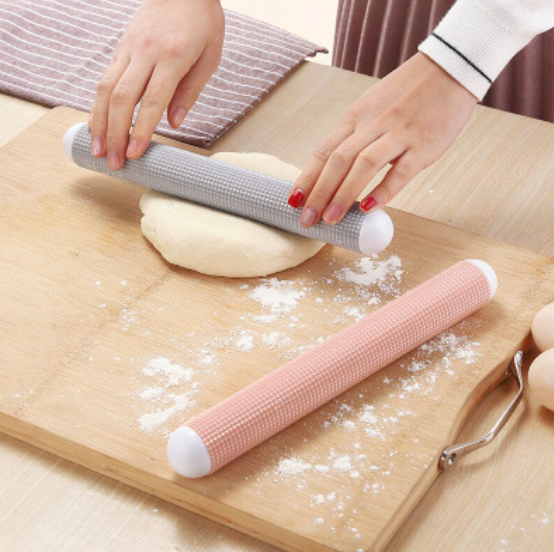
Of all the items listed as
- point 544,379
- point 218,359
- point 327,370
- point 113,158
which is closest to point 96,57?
point 113,158

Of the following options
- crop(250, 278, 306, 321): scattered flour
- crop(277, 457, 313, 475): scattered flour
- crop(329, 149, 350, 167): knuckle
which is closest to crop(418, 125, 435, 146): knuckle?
crop(329, 149, 350, 167): knuckle

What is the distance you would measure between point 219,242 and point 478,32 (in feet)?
1.43

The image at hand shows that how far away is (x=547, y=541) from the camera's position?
0.83 meters

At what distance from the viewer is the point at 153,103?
123 centimetres

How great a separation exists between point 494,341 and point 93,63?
0.89 metres

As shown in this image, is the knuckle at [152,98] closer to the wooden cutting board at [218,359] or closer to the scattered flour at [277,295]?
the wooden cutting board at [218,359]

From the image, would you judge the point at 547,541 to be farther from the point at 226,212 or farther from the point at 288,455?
the point at 226,212

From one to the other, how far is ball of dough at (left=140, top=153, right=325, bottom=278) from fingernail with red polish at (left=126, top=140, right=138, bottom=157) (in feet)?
0.26

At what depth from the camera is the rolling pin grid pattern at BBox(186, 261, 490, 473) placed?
84 cm

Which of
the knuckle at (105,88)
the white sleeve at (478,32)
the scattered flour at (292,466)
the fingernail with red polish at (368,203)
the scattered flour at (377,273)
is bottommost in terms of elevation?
the scattered flour at (292,466)

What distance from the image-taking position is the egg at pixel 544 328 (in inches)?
38.8

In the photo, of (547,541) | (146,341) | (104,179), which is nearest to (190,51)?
(104,179)

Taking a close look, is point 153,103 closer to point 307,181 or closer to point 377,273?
point 307,181

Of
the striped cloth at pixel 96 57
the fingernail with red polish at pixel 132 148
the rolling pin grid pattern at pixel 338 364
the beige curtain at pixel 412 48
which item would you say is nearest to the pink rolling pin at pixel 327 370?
the rolling pin grid pattern at pixel 338 364
